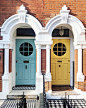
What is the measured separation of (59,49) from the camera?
6.27 m

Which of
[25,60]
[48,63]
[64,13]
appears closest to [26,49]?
[25,60]

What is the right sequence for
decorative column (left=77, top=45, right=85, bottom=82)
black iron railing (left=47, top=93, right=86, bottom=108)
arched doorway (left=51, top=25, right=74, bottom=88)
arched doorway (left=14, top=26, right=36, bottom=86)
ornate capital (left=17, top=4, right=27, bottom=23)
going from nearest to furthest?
1. black iron railing (left=47, top=93, right=86, bottom=108)
2. ornate capital (left=17, top=4, right=27, bottom=23)
3. decorative column (left=77, top=45, right=85, bottom=82)
4. arched doorway (left=14, top=26, right=36, bottom=86)
5. arched doorway (left=51, top=25, right=74, bottom=88)

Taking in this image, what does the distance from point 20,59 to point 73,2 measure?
12.1ft

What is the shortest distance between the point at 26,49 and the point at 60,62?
1926mm

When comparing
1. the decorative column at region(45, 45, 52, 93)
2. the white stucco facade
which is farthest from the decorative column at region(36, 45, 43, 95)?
the decorative column at region(45, 45, 52, 93)

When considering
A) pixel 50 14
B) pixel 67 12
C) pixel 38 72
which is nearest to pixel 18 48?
pixel 38 72

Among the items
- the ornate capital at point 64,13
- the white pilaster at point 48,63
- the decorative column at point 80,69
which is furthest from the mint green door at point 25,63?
the decorative column at point 80,69

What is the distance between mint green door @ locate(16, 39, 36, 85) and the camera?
20.0 feet

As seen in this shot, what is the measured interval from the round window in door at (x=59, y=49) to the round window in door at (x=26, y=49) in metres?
1.27

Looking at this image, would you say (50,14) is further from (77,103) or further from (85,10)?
(77,103)

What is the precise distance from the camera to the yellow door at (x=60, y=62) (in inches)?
245

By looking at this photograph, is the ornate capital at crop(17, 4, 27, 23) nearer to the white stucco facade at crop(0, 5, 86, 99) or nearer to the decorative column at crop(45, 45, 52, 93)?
the white stucco facade at crop(0, 5, 86, 99)

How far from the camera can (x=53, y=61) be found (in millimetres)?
6258

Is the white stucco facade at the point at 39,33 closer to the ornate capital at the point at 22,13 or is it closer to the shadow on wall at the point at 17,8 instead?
the ornate capital at the point at 22,13
